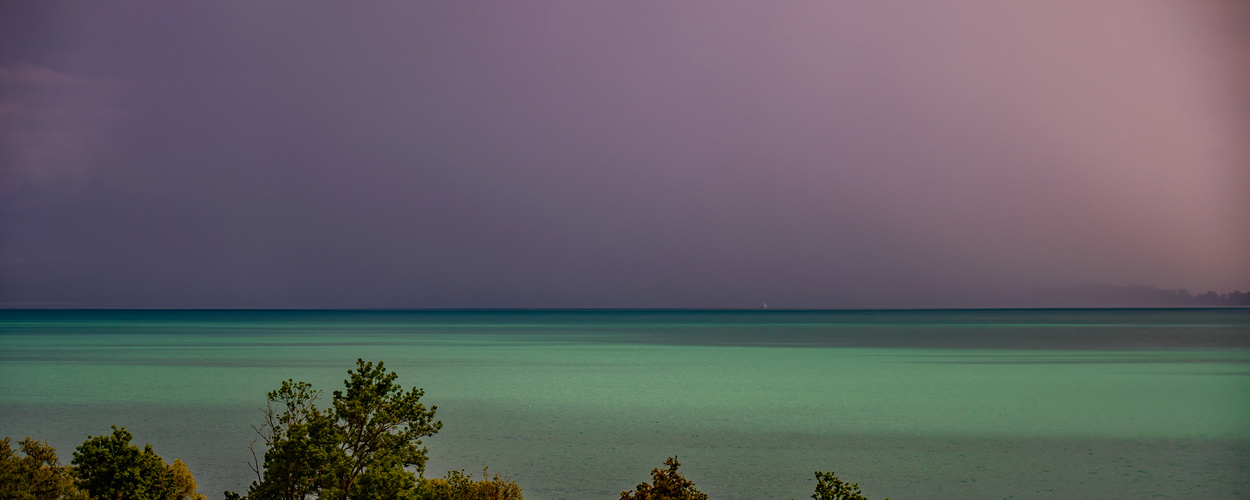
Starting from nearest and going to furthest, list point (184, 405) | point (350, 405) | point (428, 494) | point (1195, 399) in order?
point (350, 405) < point (428, 494) < point (184, 405) < point (1195, 399)

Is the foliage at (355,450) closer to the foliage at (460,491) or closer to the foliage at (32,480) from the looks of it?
the foliage at (460,491)

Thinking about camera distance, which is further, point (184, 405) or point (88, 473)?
point (184, 405)

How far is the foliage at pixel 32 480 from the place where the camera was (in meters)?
10.8

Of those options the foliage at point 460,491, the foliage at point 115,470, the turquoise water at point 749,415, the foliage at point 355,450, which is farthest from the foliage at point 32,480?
the turquoise water at point 749,415

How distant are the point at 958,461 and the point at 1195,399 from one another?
24.4 m

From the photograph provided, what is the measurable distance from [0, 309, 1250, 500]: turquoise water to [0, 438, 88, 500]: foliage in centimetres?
1058

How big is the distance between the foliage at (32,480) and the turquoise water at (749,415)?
10583 mm

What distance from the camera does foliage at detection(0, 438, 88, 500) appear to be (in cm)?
1077

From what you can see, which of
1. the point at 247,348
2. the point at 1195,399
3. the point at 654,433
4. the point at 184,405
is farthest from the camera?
the point at 247,348

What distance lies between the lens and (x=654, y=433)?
105ft

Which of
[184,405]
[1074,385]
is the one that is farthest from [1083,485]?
[184,405]

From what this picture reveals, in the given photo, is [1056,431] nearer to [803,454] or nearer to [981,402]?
[981,402]

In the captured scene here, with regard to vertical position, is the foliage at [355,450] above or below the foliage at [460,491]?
above

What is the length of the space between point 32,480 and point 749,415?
2831 centimetres
